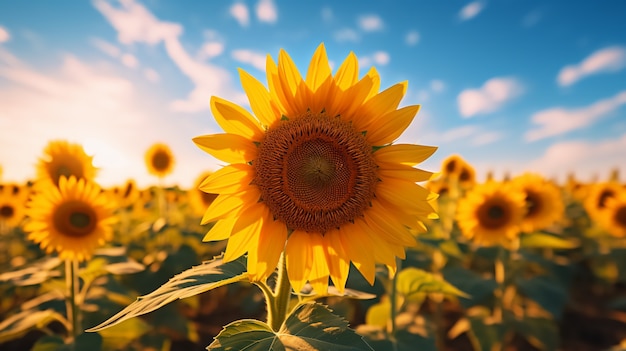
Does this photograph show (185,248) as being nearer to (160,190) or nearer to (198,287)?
(160,190)

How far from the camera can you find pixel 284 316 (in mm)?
1837

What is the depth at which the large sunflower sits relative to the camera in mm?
→ 1756

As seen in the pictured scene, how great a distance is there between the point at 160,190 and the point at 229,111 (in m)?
5.99

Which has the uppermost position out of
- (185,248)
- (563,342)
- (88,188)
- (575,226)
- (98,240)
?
(88,188)

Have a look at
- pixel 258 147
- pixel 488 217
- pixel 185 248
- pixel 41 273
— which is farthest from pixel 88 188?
pixel 488 217

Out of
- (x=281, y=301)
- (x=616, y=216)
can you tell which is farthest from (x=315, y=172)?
(x=616, y=216)

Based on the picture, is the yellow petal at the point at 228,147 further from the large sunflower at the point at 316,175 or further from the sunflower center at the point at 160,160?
the sunflower center at the point at 160,160

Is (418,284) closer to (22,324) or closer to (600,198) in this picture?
(22,324)

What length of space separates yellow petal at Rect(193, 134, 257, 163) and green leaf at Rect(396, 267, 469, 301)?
1.69 m

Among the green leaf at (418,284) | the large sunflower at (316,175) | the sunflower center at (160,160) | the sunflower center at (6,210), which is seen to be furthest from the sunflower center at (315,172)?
the sunflower center at (6,210)

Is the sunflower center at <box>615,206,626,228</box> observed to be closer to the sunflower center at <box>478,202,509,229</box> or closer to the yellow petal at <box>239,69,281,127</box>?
the sunflower center at <box>478,202,509,229</box>

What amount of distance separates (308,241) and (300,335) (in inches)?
17.8


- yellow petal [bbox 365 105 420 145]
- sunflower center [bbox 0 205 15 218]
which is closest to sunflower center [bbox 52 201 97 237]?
yellow petal [bbox 365 105 420 145]

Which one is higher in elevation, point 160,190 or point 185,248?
point 160,190
